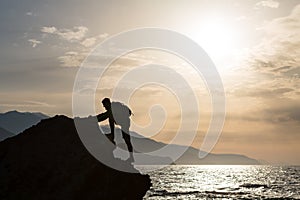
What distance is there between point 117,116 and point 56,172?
13.6 feet

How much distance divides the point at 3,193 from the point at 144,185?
650cm

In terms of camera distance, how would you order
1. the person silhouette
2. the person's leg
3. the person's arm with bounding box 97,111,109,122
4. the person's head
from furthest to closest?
the person's leg → the person's arm with bounding box 97,111,109,122 → the person silhouette → the person's head

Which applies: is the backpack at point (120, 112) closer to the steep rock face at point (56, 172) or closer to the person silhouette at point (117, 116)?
the person silhouette at point (117, 116)

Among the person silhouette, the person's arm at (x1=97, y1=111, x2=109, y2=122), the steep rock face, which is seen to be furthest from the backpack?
the steep rock face

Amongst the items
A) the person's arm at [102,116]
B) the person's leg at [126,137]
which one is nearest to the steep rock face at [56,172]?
the person's leg at [126,137]

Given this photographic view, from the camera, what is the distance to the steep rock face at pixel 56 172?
16.2 metres

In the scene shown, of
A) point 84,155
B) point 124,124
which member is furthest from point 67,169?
point 124,124

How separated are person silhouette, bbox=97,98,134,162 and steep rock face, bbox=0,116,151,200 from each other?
1.45 meters

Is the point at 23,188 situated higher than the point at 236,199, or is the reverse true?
the point at 23,188

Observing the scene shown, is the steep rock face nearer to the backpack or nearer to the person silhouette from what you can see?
the person silhouette

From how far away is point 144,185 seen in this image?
63.1 ft

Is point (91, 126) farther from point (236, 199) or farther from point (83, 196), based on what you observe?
point (236, 199)

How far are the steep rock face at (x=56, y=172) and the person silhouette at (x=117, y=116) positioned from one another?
1.45 metres

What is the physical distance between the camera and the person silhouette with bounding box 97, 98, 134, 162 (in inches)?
740
